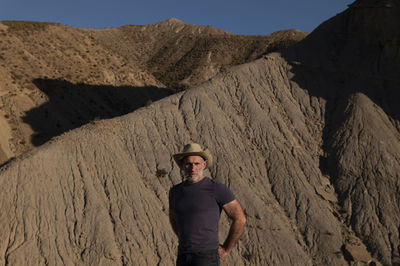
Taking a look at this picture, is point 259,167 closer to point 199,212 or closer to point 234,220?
point 234,220

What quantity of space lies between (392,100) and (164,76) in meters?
48.0

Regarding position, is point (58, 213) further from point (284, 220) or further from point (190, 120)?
point (284, 220)

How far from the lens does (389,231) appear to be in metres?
20.0

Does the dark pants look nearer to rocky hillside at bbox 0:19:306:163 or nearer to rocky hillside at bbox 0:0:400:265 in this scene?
rocky hillside at bbox 0:0:400:265

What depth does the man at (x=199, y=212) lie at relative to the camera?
4734 millimetres

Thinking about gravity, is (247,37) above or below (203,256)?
above

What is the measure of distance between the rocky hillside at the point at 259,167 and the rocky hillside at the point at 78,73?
1465 cm

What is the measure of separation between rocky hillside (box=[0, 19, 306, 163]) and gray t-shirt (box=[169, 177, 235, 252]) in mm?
30568

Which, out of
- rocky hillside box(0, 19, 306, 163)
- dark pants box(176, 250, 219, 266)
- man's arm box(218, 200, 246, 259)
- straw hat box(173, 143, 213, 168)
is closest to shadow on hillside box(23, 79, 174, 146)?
rocky hillside box(0, 19, 306, 163)

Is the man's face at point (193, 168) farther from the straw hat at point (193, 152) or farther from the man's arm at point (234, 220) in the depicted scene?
the man's arm at point (234, 220)

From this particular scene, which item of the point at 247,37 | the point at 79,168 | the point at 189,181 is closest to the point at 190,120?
the point at 79,168

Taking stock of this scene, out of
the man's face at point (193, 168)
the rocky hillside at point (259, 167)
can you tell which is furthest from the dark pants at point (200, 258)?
the rocky hillside at point (259, 167)

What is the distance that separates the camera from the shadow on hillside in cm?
3681

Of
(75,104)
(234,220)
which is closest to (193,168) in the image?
(234,220)
